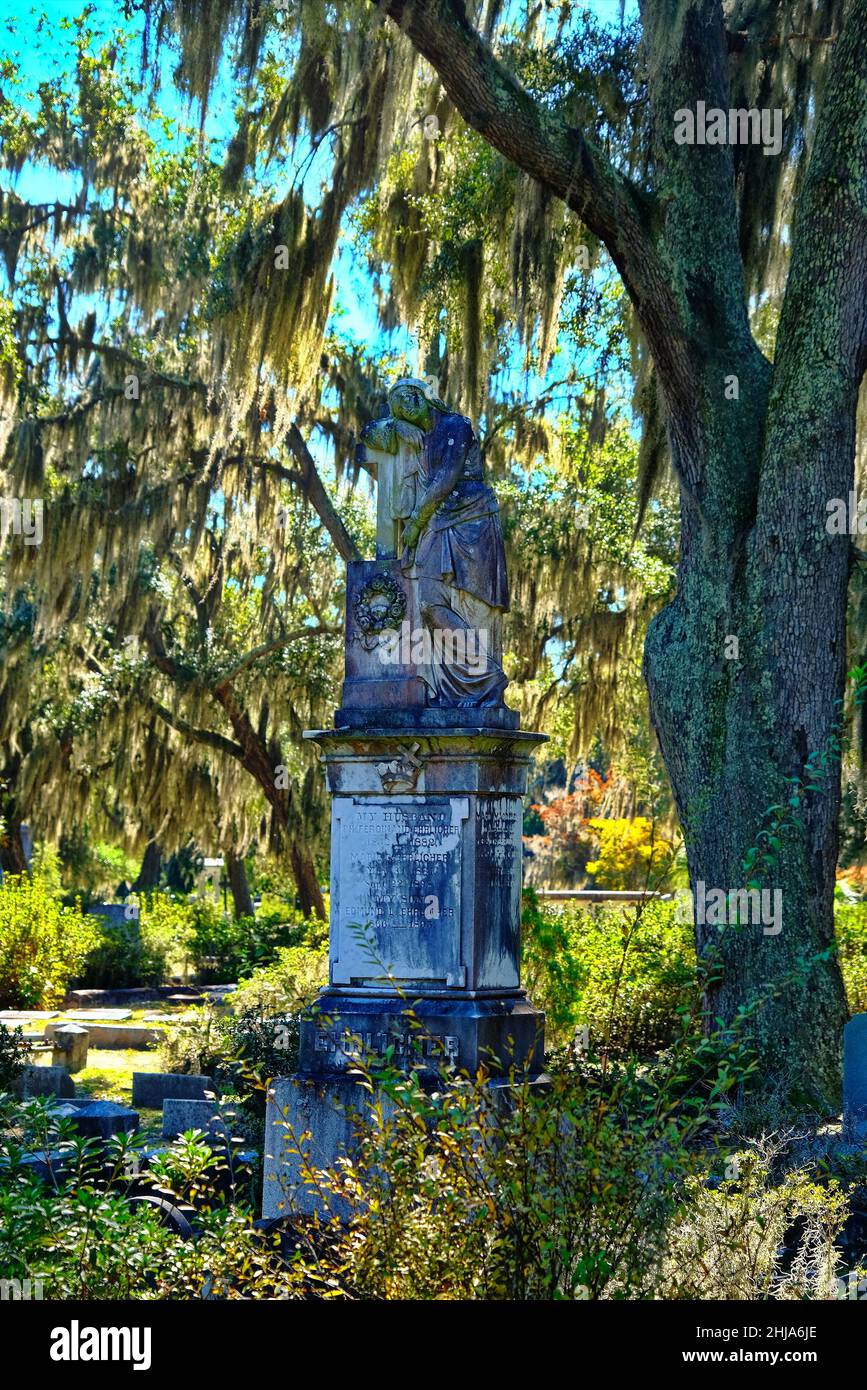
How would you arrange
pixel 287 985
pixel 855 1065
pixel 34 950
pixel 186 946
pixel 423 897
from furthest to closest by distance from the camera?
pixel 186 946
pixel 34 950
pixel 287 985
pixel 855 1065
pixel 423 897

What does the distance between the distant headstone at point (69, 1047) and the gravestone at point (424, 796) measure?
5.77 metres

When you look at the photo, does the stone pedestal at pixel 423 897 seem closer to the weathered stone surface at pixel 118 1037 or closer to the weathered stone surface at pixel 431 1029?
the weathered stone surface at pixel 431 1029

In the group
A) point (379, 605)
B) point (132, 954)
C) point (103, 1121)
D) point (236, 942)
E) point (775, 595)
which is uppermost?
point (775, 595)

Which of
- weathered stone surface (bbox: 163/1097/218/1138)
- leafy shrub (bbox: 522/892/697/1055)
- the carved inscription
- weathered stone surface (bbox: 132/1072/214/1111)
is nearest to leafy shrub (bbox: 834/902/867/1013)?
leafy shrub (bbox: 522/892/697/1055)

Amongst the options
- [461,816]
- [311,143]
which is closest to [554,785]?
[311,143]

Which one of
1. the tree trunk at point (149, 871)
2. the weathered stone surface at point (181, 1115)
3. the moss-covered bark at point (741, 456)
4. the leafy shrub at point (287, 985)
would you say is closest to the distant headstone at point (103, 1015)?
Result: the leafy shrub at point (287, 985)

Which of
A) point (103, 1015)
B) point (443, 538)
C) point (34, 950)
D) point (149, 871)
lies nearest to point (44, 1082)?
point (443, 538)

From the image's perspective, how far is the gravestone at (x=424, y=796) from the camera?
8.09m

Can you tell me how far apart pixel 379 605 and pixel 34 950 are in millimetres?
10761

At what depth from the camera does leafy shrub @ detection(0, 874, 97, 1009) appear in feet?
57.5

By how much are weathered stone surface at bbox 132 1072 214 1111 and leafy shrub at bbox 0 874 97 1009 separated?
6268mm

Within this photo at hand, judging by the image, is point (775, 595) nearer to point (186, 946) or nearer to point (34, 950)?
point (34, 950)

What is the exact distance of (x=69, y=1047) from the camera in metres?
13.4

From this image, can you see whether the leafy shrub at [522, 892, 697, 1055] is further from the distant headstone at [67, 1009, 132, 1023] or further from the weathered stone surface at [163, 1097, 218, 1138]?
the distant headstone at [67, 1009, 132, 1023]
